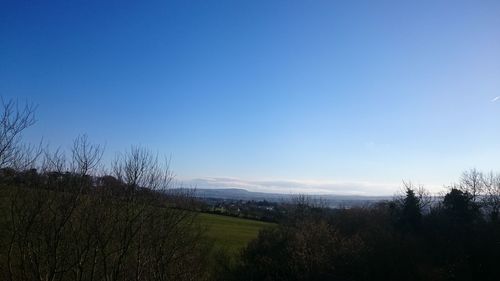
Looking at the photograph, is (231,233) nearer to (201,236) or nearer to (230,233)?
(230,233)

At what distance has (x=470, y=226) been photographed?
107 ft

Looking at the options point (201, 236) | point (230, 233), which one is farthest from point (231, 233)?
point (201, 236)

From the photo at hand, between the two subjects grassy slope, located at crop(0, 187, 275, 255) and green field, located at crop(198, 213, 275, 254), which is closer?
grassy slope, located at crop(0, 187, 275, 255)

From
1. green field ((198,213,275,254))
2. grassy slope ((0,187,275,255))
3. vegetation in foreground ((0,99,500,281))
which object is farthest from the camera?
green field ((198,213,275,254))

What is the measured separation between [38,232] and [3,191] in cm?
250

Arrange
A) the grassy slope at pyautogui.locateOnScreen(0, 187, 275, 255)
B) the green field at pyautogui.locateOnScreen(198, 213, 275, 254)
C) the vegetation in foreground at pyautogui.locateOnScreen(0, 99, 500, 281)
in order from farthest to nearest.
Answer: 1. the green field at pyautogui.locateOnScreen(198, 213, 275, 254)
2. the grassy slope at pyautogui.locateOnScreen(0, 187, 275, 255)
3. the vegetation in foreground at pyautogui.locateOnScreen(0, 99, 500, 281)

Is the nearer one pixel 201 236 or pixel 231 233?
pixel 201 236

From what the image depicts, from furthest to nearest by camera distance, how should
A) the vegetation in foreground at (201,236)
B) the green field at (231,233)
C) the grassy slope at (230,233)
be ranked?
the green field at (231,233)
the grassy slope at (230,233)
the vegetation in foreground at (201,236)

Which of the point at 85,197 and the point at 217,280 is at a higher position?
the point at 85,197

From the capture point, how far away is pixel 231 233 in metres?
43.8

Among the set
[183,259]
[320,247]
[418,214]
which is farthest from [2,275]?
[418,214]

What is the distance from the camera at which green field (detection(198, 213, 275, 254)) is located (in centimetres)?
3591

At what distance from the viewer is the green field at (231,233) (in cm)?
3591

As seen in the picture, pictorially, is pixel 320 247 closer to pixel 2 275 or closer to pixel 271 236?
pixel 271 236
